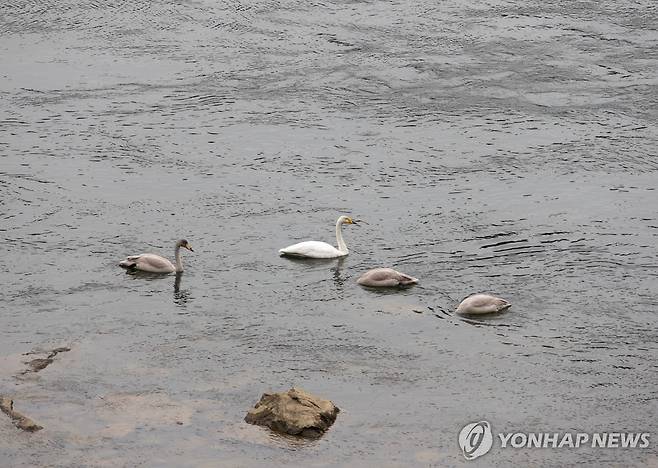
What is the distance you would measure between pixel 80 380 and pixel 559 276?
225 inches

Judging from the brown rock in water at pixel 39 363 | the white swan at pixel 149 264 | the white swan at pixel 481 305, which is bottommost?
the brown rock in water at pixel 39 363

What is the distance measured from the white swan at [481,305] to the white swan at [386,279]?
948 mm

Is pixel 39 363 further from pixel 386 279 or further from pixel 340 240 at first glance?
pixel 340 240

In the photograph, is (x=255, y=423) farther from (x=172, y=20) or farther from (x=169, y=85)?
(x=172, y=20)

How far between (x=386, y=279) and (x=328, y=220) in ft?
8.22

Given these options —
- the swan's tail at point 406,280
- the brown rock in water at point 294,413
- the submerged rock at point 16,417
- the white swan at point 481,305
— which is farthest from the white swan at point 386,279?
the submerged rock at point 16,417

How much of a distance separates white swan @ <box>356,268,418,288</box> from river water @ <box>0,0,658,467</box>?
0.14m

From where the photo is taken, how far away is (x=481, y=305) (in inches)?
573

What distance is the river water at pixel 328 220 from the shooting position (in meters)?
12.6

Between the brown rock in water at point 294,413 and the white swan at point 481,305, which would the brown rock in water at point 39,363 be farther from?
the white swan at point 481,305

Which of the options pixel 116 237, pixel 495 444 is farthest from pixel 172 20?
pixel 495 444

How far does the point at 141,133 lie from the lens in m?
20.8

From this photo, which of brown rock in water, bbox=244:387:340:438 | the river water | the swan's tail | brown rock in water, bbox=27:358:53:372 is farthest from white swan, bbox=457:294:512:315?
brown rock in water, bbox=27:358:53:372

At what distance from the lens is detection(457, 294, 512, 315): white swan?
1456cm
